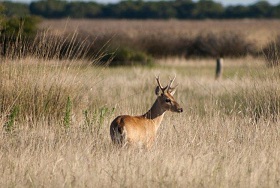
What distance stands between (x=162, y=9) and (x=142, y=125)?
243 feet

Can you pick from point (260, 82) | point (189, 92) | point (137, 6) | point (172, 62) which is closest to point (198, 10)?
point (137, 6)

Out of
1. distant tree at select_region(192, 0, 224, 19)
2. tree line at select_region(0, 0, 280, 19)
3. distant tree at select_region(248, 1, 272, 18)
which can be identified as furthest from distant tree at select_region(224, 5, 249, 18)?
distant tree at select_region(192, 0, 224, 19)

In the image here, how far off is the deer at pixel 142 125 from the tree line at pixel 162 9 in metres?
64.9

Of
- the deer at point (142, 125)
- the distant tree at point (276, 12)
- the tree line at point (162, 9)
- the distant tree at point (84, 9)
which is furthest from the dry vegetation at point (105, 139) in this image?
the distant tree at point (276, 12)

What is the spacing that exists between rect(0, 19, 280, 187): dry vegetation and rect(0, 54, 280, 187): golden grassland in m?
0.01

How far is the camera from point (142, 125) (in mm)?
10117

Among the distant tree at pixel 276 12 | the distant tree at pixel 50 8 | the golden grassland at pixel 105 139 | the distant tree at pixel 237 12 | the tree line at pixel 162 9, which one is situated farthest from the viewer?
the distant tree at pixel 237 12

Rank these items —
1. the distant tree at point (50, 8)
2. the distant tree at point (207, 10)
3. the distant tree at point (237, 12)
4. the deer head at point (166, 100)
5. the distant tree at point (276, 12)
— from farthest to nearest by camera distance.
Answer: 1. the distant tree at point (237, 12)
2. the distant tree at point (207, 10)
3. the distant tree at point (276, 12)
4. the distant tree at point (50, 8)
5. the deer head at point (166, 100)

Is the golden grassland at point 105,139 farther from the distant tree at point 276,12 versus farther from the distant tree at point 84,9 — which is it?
the distant tree at point 276,12

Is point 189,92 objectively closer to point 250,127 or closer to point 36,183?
point 250,127

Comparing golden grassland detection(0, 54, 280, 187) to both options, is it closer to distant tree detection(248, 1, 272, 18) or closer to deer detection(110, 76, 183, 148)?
deer detection(110, 76, 183, 148)

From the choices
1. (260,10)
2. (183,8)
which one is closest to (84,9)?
(183,8)

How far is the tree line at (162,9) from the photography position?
77500 mm

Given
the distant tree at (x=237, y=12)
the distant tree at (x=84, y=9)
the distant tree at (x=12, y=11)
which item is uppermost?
the distant tree at (x=12, y=11)
